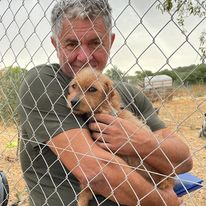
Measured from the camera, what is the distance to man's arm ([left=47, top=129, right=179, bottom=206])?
2.20 meters

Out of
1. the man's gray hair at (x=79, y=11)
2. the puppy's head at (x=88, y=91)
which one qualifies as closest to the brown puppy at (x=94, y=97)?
the puppy's head at (x=88, y=91)

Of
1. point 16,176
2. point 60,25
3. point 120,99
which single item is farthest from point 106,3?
point 16,176

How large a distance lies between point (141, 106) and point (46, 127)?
75cm

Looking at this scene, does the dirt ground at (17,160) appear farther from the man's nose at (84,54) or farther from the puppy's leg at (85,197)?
the puppy's leg at (85,197)

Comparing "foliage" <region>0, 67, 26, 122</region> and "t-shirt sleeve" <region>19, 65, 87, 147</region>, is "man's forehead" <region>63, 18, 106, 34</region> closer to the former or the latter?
"t-shirt sleeve" <region>19, 65, 87, 147</region>

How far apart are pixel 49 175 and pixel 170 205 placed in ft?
2.11

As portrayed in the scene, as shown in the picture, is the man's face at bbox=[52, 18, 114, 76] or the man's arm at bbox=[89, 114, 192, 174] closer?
the man's arm at bbox=[89, 114, 192, 174]

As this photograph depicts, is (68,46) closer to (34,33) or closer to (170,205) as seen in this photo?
(34,33)

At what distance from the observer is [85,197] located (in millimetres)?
2402

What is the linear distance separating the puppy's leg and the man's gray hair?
0.91m

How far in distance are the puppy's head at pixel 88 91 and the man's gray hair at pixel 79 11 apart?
291mm

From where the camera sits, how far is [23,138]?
2.69 m

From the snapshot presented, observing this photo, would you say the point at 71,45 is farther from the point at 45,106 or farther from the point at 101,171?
the point at 101,171

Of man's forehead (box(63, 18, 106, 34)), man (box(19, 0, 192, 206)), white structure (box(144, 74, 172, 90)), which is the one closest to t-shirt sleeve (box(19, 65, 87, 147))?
man (box(19, 0, 192, 206))
